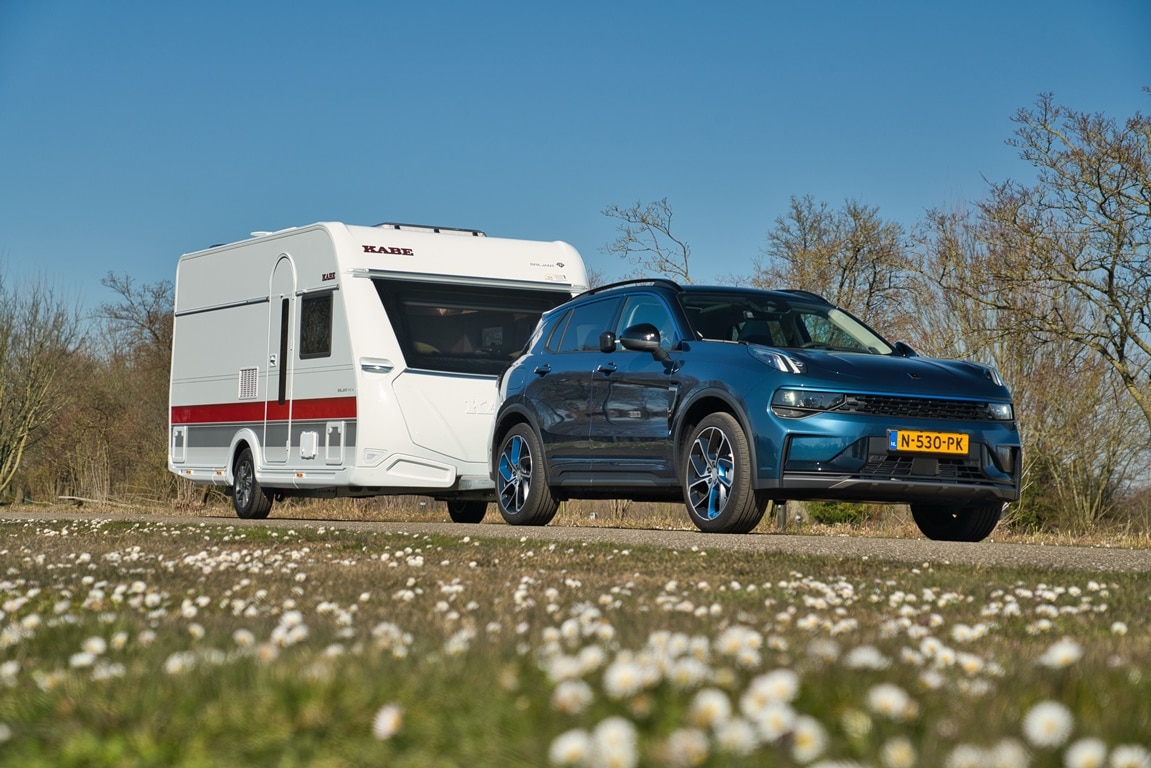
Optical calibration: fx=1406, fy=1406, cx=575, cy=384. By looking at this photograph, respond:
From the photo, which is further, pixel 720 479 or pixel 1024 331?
pixel 1024 331

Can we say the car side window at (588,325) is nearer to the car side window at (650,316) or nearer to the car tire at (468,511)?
the car side window at (650,316)

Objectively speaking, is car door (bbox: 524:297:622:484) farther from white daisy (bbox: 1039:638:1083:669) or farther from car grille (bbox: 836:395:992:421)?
white daisy (bbox: 1039:638:1083:669)

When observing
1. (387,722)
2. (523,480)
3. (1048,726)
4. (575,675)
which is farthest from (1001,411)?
(387,722)

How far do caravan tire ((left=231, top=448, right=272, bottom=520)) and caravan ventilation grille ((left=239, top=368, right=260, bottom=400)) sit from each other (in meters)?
0.67

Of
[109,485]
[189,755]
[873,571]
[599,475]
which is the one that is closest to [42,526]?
[599,475]

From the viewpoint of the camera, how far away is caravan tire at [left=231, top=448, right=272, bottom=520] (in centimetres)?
1697

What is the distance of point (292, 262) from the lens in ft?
53.3

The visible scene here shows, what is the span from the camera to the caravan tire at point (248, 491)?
1697 cm

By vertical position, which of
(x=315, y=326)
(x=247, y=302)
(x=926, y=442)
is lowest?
(x=926, y=442)

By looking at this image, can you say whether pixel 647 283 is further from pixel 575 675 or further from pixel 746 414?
pixel 575 675

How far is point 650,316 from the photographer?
11438mm

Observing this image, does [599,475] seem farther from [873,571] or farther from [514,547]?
[873,571]

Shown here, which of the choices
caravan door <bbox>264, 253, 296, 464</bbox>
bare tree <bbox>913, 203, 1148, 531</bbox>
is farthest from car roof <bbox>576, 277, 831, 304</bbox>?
bare tree <bbox>913, 203, 1148, 531</bbox>

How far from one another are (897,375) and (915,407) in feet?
0.85
